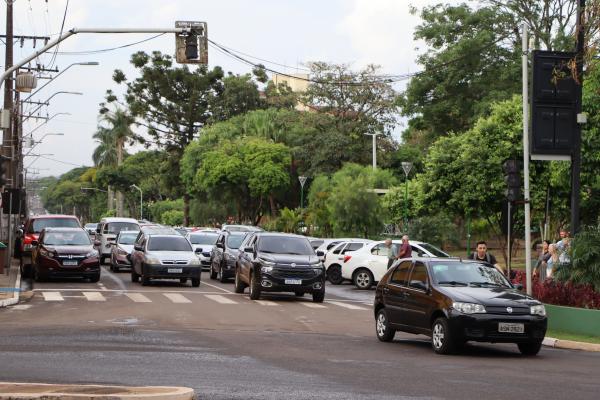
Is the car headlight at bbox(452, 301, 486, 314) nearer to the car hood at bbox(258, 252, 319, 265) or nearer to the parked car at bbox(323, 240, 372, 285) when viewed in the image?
the car hood at bbox(258, 252, 319, 265)

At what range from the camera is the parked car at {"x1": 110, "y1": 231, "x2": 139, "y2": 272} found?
41812 mm

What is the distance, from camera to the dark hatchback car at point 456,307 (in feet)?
53.6

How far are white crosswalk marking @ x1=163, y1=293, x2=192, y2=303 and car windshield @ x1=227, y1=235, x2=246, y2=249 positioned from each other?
271 inches

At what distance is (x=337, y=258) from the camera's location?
130 ft

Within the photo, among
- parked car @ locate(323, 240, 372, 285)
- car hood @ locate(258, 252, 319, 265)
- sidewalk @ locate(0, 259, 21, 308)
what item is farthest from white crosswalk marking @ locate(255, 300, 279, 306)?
parked car @ locate(323, 240, 372, 285)

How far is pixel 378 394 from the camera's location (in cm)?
1184

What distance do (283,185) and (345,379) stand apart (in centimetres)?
6559

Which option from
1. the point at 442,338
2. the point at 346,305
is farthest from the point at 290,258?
the point at 442,338

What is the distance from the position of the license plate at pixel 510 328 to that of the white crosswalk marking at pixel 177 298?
12904 millimetres

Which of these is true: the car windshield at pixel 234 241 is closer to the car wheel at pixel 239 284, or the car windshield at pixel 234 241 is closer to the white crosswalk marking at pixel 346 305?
the car wheel at pixel 239 284

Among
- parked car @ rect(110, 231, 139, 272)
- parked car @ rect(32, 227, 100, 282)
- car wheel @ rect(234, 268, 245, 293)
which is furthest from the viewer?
parked car @ rect(110, 231, 139, 272)

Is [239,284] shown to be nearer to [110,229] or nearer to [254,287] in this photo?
[254,287]

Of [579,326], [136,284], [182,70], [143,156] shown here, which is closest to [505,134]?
[136,284]

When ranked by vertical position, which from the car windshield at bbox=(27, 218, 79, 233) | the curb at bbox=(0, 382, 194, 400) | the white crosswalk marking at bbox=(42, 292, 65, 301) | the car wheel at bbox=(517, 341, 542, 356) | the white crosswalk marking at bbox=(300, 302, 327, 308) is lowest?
the white crosswalk marking at bbox=(300, 302, 327, 308)
